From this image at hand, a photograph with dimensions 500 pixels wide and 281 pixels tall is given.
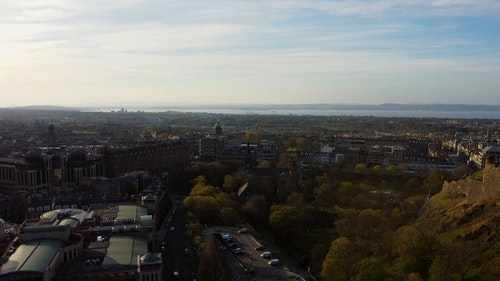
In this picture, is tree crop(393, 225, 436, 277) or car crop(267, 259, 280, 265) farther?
car crop(267, 259, 280, 265)

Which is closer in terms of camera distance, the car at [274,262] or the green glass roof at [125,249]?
the green glass roof at [125,249]

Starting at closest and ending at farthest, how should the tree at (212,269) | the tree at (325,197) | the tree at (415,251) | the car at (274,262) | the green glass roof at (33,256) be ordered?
the green glass roof at (33,256)
the tree at (415,251)
the tree at (212,269)
the car at (274,262)
the tree at (325,197)

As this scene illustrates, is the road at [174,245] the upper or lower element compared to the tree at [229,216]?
lower

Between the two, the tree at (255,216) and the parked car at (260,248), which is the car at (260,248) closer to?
the parked car at (260,248)

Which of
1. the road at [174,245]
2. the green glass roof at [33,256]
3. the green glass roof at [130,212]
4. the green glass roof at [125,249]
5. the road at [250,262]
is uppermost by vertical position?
the green glass roof at [33,256]

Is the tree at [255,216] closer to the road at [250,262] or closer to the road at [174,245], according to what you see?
the road at [250,262]

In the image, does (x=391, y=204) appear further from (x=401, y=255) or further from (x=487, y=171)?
(x=401, y=255)

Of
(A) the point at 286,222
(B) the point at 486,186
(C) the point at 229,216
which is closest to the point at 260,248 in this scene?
(A) the point at 286,222

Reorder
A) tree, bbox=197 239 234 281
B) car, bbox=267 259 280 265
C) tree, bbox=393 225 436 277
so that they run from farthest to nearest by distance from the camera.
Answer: car, bbox=267 259 280 265 → tree, bbox=197 239 234 281 → tree, bbox=393 225 436 277

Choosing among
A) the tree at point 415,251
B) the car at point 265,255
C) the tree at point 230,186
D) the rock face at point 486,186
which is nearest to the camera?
the tree at point 415,251

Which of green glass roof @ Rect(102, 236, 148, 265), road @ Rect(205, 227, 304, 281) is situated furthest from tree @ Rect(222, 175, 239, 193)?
green glass roof @ Rect(102, 236, 148, 265)

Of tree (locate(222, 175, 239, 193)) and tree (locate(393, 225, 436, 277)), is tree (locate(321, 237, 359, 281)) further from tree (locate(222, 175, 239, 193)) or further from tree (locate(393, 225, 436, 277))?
tree (locate(222, 175, 239, 193))

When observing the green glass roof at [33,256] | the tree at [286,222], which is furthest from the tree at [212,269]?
the tree at [286,222]
